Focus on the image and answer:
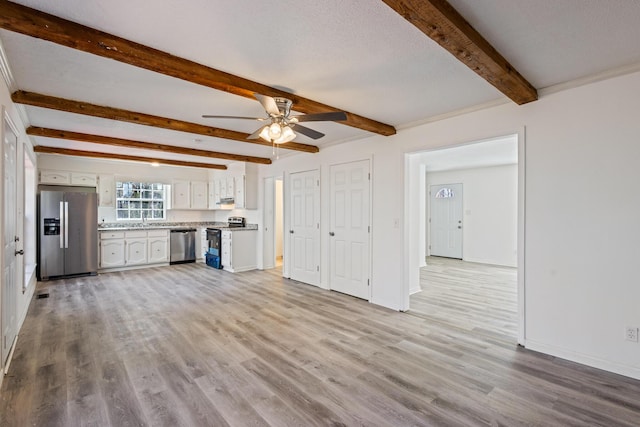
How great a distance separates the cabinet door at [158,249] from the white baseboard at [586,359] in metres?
7.09

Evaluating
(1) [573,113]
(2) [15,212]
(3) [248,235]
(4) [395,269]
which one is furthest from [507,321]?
(2) [15,212]

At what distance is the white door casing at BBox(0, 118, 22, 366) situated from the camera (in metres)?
2.53

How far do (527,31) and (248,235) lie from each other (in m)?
5.82

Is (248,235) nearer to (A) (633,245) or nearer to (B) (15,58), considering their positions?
(B) (15,58)

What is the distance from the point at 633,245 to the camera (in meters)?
2.43

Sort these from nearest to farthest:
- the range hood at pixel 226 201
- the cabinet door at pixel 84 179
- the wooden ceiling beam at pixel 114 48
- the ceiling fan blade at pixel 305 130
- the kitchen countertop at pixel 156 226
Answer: the wooden ceiling beam at pixel 114 48, the ceiling fan blade at pixel 305 130, the cabinet door at pixel 84 179, the kitchen countertop at pixel 156 226, the range hood at pixel 226 201

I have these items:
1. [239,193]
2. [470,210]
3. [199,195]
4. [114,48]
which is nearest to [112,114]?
[114,48]

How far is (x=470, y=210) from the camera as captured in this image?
7977 mm

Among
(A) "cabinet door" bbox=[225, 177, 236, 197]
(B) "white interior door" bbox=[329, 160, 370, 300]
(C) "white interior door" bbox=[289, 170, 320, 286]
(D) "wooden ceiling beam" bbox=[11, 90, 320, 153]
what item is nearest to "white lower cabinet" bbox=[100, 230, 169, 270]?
(A) "cabinet door" bbox=[225, 177, 236, 197]

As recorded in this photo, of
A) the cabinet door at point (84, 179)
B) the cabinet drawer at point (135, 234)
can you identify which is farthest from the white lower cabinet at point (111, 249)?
the cabinet door at point (84, 179)

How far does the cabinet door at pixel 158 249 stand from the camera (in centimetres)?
702

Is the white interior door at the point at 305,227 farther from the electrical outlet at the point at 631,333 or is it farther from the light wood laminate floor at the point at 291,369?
the electrical outlet at the point at 631,333

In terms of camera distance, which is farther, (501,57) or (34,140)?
(34,140)

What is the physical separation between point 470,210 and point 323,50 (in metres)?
7.10
